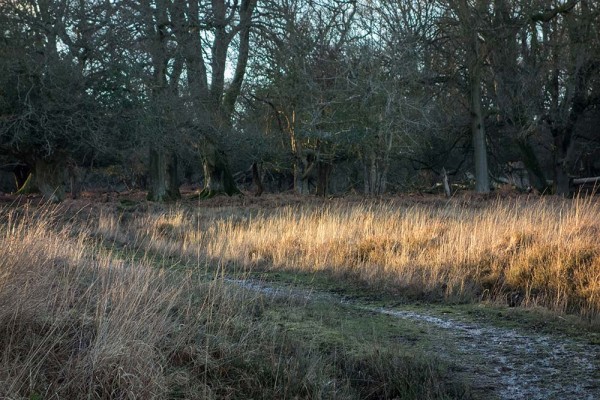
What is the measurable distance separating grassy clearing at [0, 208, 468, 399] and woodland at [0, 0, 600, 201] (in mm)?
10342

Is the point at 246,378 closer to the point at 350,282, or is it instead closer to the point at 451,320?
the point at 451,320

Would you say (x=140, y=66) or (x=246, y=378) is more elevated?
(x=140, y=66)

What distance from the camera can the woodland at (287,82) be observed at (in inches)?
702

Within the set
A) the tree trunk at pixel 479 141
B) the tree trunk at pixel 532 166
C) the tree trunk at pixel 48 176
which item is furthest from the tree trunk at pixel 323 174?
the tree trunk at pixel 48 176

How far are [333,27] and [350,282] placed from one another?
10929 mm

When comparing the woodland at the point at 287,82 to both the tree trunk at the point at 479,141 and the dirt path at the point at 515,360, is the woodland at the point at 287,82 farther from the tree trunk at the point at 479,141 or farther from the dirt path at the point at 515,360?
the dirt path at the point at 515,360

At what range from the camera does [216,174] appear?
27047 millimetres

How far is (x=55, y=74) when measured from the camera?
1797 cm

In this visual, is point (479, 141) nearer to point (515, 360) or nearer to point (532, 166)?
point (532, 166)

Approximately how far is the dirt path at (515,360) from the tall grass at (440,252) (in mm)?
1027

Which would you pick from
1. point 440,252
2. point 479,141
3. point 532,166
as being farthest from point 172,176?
point 440,252

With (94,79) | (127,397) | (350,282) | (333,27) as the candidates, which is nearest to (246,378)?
(127,397)

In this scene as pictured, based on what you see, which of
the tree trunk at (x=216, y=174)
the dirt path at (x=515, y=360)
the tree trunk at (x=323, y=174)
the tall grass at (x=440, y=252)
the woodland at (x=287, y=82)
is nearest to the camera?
the dirt path at (x=515, y=360)

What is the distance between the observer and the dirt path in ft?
15.7
